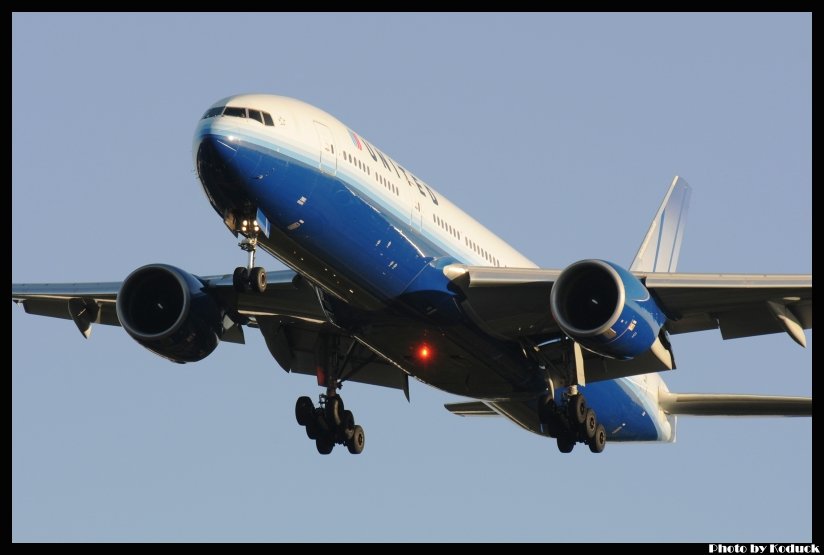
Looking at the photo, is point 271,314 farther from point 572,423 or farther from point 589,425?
point 589,425

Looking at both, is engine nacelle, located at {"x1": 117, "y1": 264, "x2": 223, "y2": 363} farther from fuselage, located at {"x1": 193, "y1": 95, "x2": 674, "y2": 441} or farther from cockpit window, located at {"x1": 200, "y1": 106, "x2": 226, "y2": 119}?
cockpit window, located at {"x1": 200, "y1": 106, "x2": 226, "y2": 119}

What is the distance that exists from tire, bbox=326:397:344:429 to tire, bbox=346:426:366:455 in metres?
0.47

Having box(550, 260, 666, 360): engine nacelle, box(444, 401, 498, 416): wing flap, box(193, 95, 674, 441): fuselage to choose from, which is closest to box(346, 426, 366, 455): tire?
box(193, 95, 674, 441): fuselage

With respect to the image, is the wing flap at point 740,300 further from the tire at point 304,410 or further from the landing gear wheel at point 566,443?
the tire at point 304,410

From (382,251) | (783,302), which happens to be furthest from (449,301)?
(783,302)

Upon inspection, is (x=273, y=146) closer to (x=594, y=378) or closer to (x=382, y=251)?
(x=382, y=251)

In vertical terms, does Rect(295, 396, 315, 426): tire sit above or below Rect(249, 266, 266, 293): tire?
below

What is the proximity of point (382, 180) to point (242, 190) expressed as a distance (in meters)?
3.53

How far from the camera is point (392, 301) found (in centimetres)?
3209

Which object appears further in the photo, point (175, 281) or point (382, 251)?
point (175, 281)

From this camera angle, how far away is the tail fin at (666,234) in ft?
148

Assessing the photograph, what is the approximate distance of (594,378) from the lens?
37.2 meters

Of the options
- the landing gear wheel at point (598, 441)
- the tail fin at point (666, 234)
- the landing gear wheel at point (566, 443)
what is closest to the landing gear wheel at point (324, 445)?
the landing gear wheel at point (566, 443)

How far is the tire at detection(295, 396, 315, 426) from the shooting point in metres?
36.8
